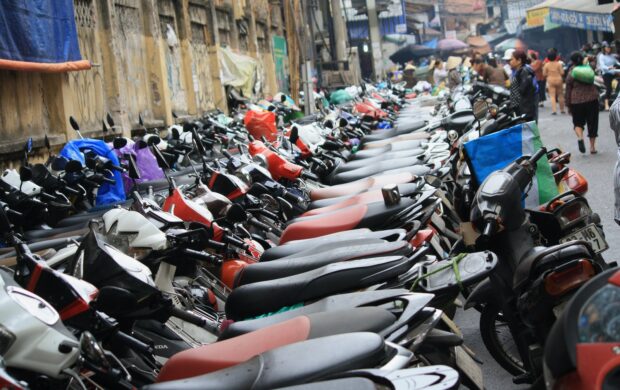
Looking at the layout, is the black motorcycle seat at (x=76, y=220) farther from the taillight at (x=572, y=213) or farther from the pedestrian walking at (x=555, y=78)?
the pedestrian walking at (x=555, y=78)

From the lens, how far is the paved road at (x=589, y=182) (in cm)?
562

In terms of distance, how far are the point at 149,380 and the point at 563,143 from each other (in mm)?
14299

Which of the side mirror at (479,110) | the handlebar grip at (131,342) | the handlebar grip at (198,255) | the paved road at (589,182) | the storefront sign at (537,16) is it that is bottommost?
the paved road at (589,182)

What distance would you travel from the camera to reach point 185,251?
4680 millimetres

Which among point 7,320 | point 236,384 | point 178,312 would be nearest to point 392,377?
point 236,384

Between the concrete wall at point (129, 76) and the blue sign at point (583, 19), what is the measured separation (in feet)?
46.5

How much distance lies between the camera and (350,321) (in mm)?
3441

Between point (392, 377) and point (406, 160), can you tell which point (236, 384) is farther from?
point (406, 160)

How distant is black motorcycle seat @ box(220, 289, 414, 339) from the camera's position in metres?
3.79

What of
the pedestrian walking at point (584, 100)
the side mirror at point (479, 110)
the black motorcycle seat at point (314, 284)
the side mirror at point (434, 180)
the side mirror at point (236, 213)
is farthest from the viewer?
the pedestrian walking at point (584, 100)

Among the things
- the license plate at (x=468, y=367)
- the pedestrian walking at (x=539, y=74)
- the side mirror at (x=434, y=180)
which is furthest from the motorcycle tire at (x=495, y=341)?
the pedestrian walking at (x=539, y=74)

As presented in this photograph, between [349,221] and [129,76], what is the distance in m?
11.7

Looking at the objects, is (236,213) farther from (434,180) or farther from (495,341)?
(434,180)

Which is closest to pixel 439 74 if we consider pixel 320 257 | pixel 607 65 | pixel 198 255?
pixel 607 65
